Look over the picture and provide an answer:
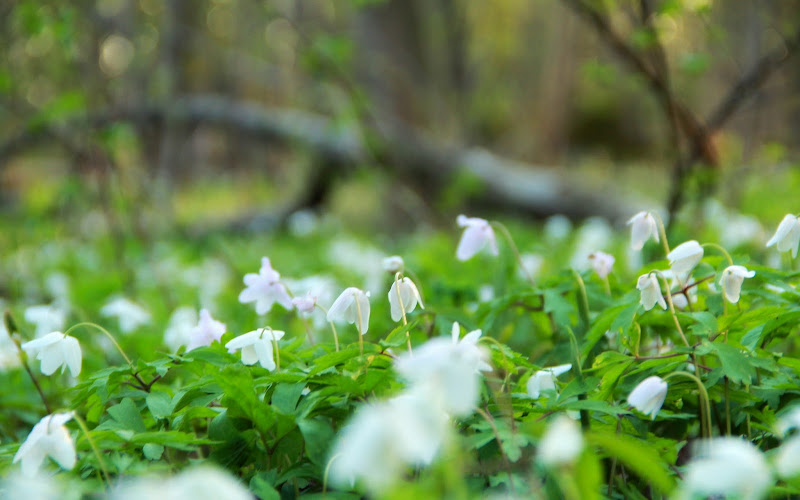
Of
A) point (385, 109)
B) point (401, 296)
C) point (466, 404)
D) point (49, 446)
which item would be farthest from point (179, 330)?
point (385, 109)

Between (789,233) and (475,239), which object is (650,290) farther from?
(475,239)

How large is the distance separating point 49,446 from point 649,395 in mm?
Result: 1022

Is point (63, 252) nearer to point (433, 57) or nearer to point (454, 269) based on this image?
point (454, 269)

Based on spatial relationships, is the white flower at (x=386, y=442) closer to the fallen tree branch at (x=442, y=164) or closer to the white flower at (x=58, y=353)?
the white flower at (x=58, y=353)

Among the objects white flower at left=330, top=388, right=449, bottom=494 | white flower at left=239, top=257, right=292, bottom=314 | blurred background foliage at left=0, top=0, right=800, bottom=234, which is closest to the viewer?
white flower at left=330, top=388, right=449, bottom=494

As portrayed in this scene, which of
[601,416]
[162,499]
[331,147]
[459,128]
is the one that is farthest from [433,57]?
[162,499]

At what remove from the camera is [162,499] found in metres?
0.76

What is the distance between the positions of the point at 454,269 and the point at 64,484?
8.40 ft

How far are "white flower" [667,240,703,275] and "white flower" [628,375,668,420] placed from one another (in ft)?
1.21

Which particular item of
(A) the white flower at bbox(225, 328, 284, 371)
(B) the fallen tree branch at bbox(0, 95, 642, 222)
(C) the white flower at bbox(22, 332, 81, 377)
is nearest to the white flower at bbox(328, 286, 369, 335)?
(A) the white flower at bbox(225, 328, 284, 371)

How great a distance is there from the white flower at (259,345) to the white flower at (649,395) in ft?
2.38

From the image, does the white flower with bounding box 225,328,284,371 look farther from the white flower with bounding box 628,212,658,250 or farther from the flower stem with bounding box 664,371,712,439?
the white flower with bounding box 628,212,658,250

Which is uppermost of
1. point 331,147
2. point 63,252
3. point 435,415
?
point 435,415

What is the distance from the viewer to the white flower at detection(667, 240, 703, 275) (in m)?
1.45
